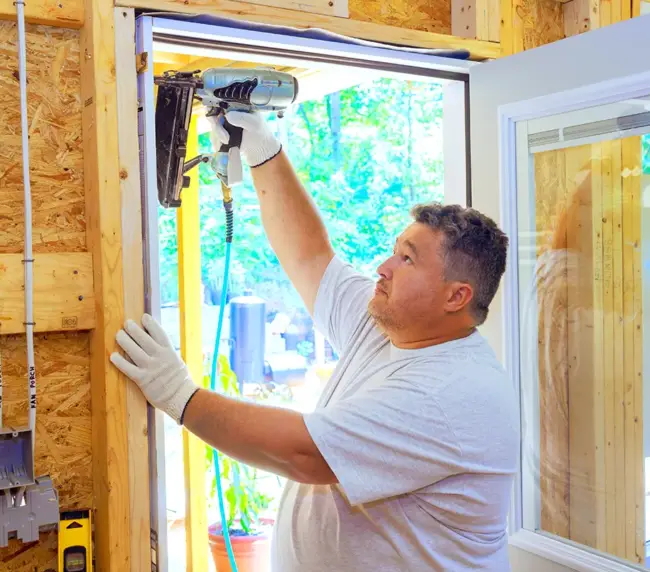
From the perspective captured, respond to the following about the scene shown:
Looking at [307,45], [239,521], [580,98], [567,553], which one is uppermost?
[307,45]

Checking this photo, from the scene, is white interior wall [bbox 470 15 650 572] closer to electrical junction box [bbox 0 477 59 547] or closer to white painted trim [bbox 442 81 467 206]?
white painted trim [bbox 442 81 467 206]

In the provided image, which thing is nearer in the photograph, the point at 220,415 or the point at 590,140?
the point at 220,415

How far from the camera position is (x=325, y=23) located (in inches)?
67.6

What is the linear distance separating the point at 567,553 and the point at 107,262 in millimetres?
1309

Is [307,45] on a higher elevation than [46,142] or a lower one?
higher

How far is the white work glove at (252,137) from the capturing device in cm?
174

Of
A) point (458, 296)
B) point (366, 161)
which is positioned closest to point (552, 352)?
point (458, 296)

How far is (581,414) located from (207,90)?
4.07 feet

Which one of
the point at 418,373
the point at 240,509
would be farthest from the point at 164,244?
the point at 418,373

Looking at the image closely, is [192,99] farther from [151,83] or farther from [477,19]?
[477,19]

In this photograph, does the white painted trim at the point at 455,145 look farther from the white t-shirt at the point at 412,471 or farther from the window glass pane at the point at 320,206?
the window glass pane at the point at 320,206

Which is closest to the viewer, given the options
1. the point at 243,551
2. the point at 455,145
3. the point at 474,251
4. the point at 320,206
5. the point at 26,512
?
the point at 26,512

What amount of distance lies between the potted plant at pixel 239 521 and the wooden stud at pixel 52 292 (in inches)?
82.3

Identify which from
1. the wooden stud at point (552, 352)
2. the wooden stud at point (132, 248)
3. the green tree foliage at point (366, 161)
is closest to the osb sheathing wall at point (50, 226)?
the wooden stud at point (132, 248)
